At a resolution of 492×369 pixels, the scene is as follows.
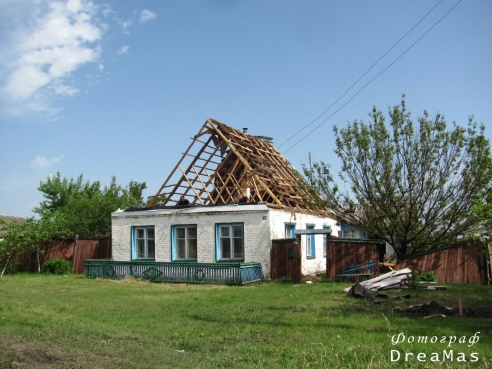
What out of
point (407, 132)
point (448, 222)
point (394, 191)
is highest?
point (407, 132)

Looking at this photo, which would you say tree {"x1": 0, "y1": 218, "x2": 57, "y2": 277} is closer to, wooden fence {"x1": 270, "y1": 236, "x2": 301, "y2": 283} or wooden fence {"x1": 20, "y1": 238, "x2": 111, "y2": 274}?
wooden fence {"x1": 20, "y1": 238, "x2": 111, "y2": 274}

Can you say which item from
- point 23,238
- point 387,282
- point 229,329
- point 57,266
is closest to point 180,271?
point 57,266

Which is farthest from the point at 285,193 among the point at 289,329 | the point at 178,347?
the point at 178,347

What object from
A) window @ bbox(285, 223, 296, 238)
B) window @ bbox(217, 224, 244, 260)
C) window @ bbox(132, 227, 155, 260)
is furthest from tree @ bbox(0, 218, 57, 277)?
window @ bbox(285, 223, 296, 238)

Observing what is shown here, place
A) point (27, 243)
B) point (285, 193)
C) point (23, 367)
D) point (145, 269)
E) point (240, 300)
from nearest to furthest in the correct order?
1. point (23, 367)
2. point (240, 300)
3. point (145, 269)
4. point (285, 193)
5. point (27, 243)

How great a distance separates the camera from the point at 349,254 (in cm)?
1845

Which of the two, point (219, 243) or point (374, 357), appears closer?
point (374, 357)

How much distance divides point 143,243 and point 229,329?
14799 mm

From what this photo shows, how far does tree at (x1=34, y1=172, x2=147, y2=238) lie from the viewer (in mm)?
31727

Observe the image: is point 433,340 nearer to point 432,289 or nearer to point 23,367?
point 23,367

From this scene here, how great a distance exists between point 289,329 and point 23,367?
481 centimetres

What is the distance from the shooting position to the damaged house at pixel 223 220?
20.2m

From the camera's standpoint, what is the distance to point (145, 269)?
821 inches

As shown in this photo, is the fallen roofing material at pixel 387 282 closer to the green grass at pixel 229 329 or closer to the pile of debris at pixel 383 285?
the pile of debris at pixel 383 285
